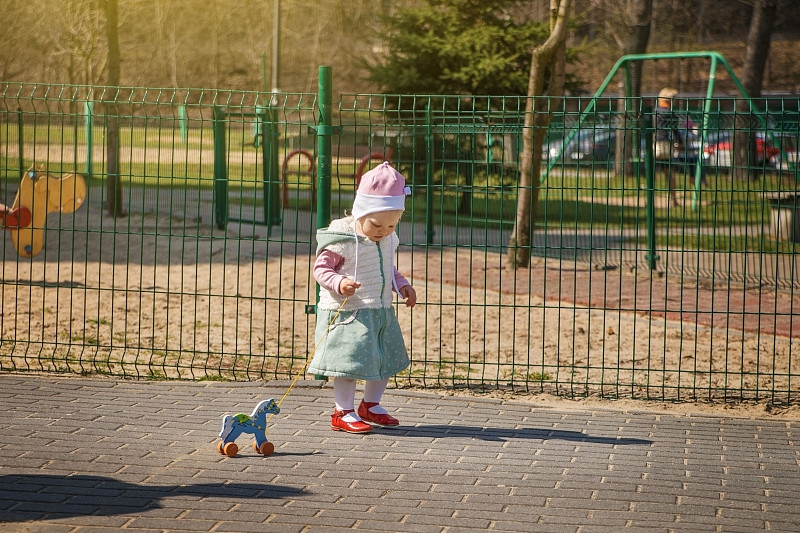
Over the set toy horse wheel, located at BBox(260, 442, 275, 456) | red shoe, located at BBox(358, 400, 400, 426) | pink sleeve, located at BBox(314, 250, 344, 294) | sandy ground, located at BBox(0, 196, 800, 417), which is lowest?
toy horse wheel, located at BBox(260, 442, 275, 456)

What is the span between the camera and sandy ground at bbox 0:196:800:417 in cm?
659

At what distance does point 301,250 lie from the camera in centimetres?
1313

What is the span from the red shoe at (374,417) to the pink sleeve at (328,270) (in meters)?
0.73

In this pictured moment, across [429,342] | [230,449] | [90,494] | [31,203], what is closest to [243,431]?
[230,449]

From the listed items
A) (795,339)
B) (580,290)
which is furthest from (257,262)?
(795,339)

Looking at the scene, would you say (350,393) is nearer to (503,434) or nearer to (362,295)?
(362,295)

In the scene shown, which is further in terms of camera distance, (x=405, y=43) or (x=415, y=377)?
(x=405, y=43)

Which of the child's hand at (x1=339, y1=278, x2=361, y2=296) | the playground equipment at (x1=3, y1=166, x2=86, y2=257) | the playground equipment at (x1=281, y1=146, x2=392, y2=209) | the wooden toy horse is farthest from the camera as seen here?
the playground equipment at (x1=3, y1=166, x2=86, y2=257)

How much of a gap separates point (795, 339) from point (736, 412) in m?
2.53

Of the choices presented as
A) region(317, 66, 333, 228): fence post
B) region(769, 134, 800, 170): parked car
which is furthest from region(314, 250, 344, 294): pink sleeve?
region(769, 134, 800, 170): parked car

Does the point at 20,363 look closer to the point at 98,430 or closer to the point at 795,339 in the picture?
the point at 98,430

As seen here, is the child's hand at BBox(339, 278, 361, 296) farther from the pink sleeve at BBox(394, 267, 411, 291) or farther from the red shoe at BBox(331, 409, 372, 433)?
the red shoe at BBox(331, 409, 372, 433)

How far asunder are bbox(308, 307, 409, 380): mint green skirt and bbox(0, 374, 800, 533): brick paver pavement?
0.37 m

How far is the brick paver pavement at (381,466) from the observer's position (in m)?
4.17
